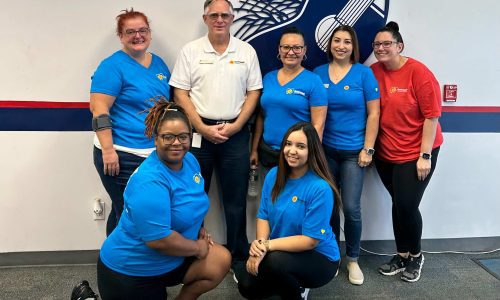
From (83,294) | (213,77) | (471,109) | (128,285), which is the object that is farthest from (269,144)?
(471,109)

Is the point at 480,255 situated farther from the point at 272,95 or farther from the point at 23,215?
the point at 23,215

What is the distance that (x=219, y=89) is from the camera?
2.20 metres

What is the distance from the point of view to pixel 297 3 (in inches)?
97.3

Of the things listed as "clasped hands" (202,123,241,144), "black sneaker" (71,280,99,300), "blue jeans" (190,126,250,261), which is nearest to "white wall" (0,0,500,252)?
"blue jeans" (190,126,250,261)

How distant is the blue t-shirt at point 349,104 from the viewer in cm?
227

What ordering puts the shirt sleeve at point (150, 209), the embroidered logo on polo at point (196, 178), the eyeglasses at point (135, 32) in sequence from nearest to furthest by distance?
the shirt sleeve at point (150, 209), the embroidered logo on polo at point (196, 178), the eyeglasses at point (135, 32)

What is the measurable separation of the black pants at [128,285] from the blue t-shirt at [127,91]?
719 millimetres

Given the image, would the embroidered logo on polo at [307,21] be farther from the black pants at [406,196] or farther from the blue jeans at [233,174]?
the black pants at [406,196]

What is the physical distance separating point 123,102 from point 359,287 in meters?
1.74

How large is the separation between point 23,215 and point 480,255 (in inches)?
125

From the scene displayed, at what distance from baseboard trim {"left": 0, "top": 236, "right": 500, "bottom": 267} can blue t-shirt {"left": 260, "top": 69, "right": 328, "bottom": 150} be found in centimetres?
108

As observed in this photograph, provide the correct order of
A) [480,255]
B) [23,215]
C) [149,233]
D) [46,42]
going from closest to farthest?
[149,233] < [46,42] < [23,215] < [480,255]

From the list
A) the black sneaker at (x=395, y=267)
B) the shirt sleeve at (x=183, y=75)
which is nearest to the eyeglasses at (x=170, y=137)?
the shirt sleeve at (x=183, y=75)

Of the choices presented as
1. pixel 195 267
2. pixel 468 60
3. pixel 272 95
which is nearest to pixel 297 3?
pixel 272 95
